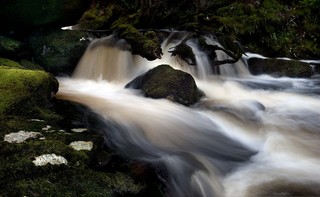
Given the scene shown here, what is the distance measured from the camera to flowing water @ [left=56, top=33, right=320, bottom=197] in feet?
13.4

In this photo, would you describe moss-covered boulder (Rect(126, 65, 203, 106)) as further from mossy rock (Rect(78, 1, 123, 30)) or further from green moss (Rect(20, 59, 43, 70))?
mossy rock (Rect(78, 1, 123, 30))

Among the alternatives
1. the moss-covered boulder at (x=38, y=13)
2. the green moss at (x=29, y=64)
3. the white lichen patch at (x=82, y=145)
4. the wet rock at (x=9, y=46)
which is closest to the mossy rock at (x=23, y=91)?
the white lichen patch at (x=82, y=145)

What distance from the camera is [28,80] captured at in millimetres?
5250

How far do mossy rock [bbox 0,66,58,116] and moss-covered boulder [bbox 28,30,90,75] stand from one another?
2917 mm

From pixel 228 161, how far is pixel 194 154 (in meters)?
0.47

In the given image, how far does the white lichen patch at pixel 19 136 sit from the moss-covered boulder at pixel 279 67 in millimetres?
7623

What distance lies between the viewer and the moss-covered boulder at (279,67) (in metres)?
9.80

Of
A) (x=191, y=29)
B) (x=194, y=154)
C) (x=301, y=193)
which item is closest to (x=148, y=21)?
(x=191, y=29)

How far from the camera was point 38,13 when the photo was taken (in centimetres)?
802

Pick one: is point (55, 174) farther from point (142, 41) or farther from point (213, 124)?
point (142, 41)

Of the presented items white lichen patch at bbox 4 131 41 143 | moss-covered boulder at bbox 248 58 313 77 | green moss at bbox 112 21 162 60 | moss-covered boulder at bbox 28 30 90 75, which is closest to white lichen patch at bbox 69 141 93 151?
white lichen patch at bbox 4 131 41 143

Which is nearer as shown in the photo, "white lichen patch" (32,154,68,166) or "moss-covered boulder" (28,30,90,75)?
"white lichen patch" (32,154,68,166)

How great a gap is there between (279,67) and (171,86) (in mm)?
4514

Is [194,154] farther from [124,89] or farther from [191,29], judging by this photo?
[191,29]
